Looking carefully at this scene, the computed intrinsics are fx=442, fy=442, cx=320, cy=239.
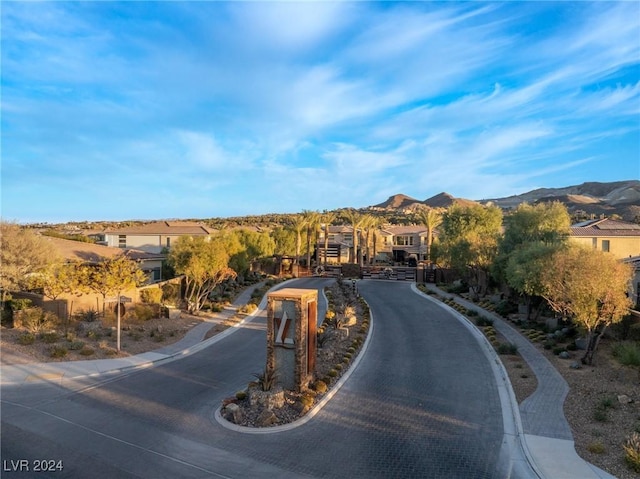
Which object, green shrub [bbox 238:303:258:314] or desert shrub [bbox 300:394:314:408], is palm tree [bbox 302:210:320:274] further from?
desert shrub [bbox 300:394:314:408]

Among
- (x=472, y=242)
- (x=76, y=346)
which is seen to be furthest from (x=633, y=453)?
(x=472, y=242)

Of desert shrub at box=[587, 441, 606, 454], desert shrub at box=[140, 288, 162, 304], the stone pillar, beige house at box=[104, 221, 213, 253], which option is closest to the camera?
desert shrub at box=[587, 441, 606, 454]

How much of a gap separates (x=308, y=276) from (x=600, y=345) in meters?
40.2

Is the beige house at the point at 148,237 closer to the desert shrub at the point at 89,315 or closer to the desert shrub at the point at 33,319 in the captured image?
the desert shrub at the point at 89,315

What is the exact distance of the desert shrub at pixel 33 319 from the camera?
21.6 metres

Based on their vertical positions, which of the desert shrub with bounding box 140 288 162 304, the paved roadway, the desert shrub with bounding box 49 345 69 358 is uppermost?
the desert shrub with bounding box 140 288 162 304

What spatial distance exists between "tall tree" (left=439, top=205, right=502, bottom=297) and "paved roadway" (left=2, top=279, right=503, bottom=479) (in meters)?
15.6

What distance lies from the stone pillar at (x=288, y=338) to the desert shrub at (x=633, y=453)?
27.5 ft

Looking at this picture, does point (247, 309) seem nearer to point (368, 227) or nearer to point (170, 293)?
point (170, 293)

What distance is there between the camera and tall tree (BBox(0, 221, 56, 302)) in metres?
23.5

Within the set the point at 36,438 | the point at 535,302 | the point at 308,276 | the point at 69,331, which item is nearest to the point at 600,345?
the point at 535,302

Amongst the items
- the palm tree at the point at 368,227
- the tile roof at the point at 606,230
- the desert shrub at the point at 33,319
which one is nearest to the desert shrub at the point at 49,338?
the desert shrub at the point at 33,319

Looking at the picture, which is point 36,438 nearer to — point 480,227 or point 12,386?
point 12,386

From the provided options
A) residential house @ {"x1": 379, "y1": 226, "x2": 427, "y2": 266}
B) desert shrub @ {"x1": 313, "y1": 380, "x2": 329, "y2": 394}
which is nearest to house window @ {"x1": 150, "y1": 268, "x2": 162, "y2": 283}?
desert shrub @ {"x1": 313, "y1": 380, "x2": 329, "y2": 394}
